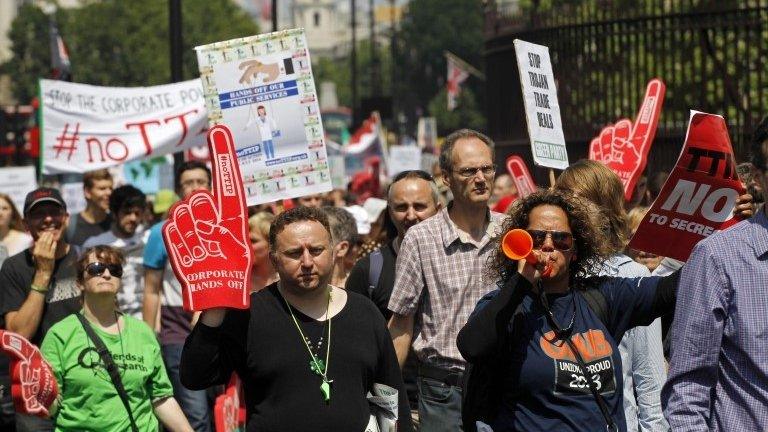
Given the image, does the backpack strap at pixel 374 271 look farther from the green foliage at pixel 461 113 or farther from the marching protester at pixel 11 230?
the green foliage at pixel 461 113

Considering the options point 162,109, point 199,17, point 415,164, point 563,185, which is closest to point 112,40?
point 199,17

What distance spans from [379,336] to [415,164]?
18587mm

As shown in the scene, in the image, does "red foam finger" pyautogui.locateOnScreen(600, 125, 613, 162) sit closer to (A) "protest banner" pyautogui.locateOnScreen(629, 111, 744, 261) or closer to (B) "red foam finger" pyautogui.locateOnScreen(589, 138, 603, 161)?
(B) "red foam finger" pyautogui.locateOnScreen(589, 138, 603, 161)

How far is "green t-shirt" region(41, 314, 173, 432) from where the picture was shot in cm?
689

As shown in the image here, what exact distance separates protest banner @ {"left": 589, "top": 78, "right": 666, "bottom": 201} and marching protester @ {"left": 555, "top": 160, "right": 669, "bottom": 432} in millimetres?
1956

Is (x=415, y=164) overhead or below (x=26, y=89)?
overhead

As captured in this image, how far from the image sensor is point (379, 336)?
17.6ft

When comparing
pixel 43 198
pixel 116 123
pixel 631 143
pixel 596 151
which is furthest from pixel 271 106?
pixel 116 123

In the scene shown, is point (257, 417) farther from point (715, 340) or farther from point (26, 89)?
point (26, 89)

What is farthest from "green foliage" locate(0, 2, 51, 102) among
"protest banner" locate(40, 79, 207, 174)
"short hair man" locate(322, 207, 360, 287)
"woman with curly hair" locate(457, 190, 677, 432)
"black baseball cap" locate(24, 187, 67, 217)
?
"woman with curly hair" locate(457, 190, 677, 432)

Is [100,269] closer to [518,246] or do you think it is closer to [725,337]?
[518,246]

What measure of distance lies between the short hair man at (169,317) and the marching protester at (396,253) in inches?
69.4

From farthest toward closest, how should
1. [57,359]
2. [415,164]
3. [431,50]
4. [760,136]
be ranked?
[431,50], [415,164], [57,359], [760,136]

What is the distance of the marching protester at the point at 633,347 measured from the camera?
19.0 feet
